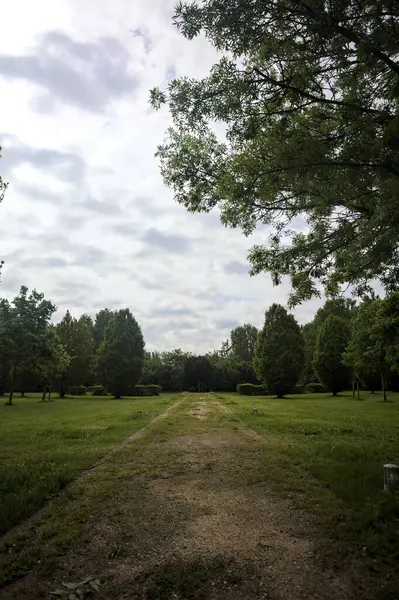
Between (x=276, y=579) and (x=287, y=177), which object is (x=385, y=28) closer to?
(x=287, y=177)

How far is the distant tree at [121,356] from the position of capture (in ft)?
144

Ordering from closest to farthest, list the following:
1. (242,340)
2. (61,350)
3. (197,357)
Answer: (61,350)
(197,357)
(242,340)

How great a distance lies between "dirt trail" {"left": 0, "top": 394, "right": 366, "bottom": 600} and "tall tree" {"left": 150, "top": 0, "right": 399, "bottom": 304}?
16.9 ft

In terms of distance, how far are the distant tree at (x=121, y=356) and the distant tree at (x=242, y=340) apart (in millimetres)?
61641

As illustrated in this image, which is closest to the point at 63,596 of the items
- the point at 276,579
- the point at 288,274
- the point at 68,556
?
the point at 68,556

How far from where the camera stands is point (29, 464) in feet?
27.6

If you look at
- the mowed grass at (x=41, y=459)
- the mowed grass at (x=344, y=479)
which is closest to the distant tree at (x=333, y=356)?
the mowed grass at (x=344, y=479)

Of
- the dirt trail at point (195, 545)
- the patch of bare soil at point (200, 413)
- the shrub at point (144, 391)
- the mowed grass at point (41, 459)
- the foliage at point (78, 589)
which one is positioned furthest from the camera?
the shrub at point (144, 391)

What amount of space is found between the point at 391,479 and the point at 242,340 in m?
102

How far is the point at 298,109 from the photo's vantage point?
699cm

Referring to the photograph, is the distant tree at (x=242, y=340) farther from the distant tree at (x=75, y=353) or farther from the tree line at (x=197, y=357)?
the distant tree at (x=75, y=353)

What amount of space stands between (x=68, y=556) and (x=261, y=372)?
134ft

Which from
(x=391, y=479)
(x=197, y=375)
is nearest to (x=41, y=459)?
(x=391, y=479)

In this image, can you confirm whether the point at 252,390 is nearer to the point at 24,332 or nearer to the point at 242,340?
the point at 24,332
